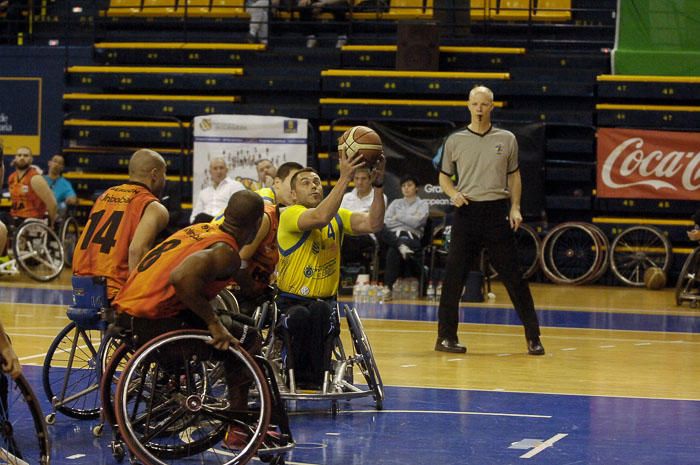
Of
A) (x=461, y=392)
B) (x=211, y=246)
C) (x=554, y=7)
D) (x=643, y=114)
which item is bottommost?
(x=461, y=392)

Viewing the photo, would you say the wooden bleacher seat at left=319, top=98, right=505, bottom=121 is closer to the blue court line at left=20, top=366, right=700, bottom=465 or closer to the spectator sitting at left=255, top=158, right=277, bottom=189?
the spectator sitting at left=255, top=158, right=277, bottom=189

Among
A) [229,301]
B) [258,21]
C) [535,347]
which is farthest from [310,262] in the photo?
[258,21]

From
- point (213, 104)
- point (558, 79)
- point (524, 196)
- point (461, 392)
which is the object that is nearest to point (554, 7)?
point (558, 79)

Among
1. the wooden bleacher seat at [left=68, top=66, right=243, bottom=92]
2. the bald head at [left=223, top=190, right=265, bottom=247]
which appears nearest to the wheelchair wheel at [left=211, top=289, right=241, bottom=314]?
the bald head at [left=223, top=190, right=265, bottom=247]

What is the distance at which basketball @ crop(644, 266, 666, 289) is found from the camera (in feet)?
46.3

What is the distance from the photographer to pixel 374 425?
5.98 metres

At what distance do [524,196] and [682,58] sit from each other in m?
2.72

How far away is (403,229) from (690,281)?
2.96m

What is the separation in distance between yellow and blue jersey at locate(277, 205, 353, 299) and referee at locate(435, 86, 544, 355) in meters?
2.11

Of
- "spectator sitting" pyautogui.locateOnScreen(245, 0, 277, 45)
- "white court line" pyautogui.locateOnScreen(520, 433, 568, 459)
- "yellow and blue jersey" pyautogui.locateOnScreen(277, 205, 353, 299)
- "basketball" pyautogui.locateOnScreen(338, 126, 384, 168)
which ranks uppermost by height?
"spectator sitting" pyautogui.locateOnScreen(245, 0, 277, 45)

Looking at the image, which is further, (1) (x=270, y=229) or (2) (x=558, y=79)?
(2) (x=558, y=79)

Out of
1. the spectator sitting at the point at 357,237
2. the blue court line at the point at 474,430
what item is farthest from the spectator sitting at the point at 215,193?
the blue court line at the point at 474,430

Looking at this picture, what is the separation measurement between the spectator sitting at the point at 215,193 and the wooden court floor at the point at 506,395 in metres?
1.96

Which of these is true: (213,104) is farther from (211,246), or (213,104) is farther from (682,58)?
(211,246)
